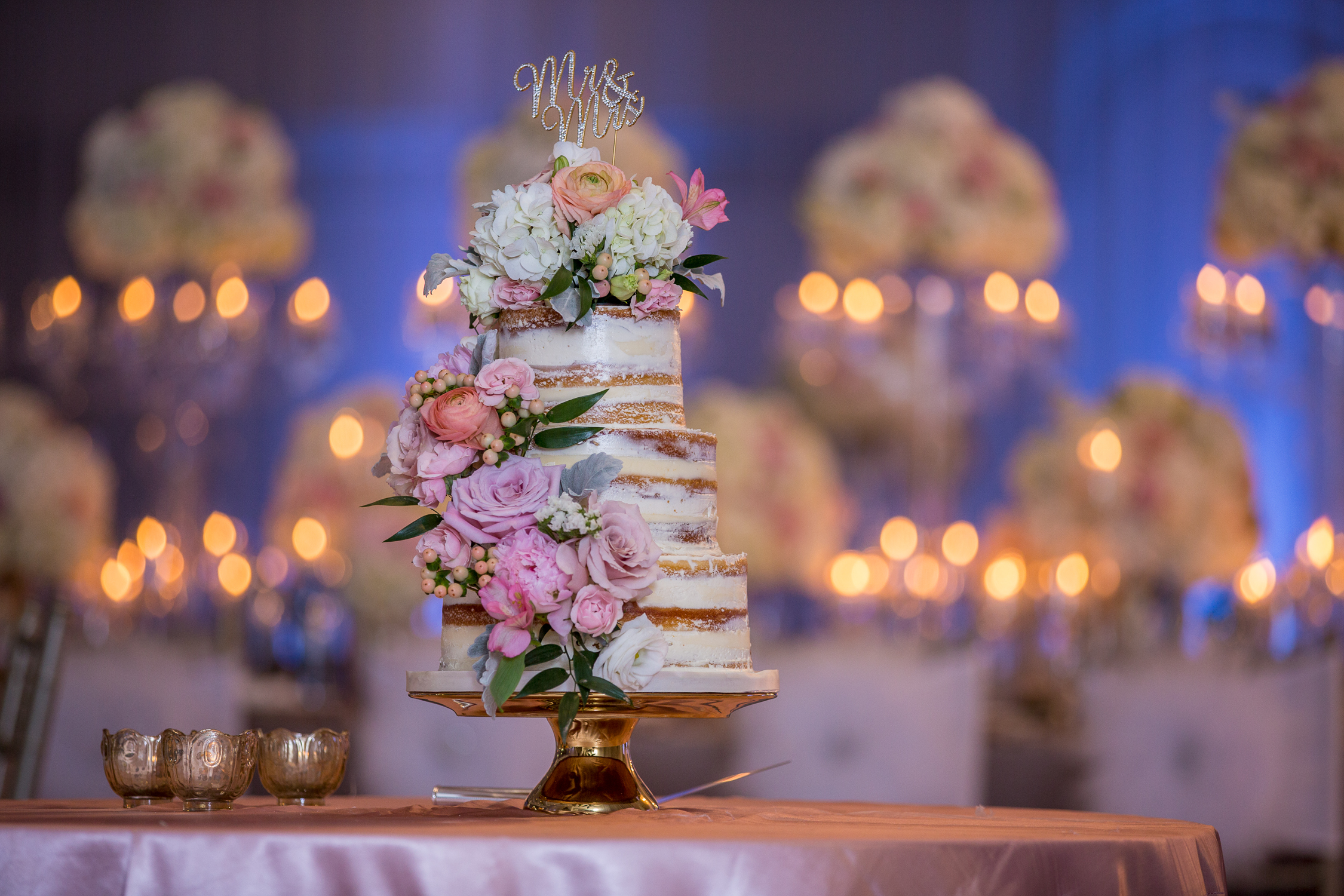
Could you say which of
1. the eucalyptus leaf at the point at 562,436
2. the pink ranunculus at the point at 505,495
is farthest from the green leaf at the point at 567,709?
the eucalyptus leaf at the point at 562,436

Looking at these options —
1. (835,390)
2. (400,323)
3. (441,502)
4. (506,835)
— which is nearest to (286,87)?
(400,323)

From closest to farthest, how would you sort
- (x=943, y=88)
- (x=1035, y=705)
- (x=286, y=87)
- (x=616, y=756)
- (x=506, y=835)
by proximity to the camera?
(x=506, y=835), (x=616, y=756), (x=1035, y=705), (x=943, y=88), (x=286, y=87)

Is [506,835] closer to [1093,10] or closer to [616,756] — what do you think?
[616,756]

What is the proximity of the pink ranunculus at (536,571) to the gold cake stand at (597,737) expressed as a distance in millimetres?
158

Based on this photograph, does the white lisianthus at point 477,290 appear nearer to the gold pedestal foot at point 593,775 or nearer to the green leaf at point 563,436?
the green leaf at point 563,436

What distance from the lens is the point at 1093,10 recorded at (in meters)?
8.67

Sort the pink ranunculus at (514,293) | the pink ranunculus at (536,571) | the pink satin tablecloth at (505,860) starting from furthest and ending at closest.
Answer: the pink ranunculus at (514,293), the pink ranunculus at (536,571), the pink satin tablecloth at (505,860)

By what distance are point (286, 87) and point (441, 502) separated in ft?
24.4

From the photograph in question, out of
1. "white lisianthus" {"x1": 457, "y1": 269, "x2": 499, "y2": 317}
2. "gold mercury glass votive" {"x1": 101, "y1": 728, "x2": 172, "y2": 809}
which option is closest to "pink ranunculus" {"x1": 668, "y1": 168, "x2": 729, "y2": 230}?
"white lisianthus" {"x1": 457, "y1": 269, "x2": 499, "y2": 317}

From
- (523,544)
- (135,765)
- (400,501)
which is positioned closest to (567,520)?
(523,544)

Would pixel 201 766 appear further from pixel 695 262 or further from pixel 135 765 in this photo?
pixel 695 262

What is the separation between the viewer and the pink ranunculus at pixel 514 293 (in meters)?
2.07

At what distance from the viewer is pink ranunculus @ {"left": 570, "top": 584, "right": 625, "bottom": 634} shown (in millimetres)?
1816

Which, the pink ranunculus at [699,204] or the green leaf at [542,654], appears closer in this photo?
the green leaf at [542,654]
